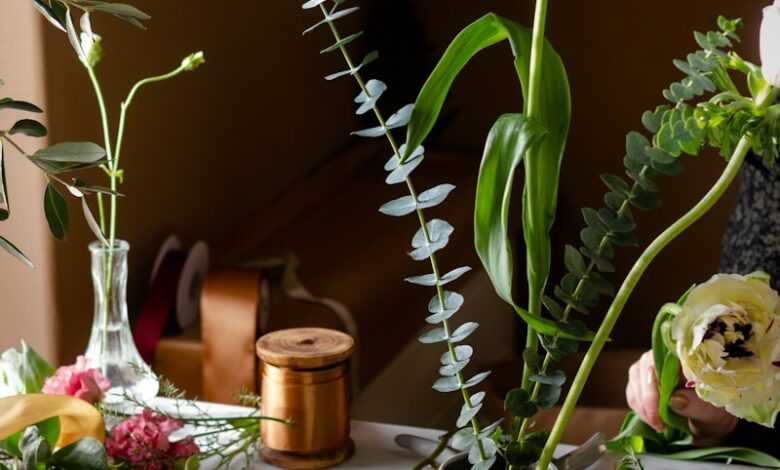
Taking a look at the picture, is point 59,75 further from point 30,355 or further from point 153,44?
point 30,355

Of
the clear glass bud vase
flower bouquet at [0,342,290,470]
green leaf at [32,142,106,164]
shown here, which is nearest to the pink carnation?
flower bouquet at [0,342,290,470]

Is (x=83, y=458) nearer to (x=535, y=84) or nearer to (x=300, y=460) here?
(x=300, y=460)

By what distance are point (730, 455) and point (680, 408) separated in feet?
0.18

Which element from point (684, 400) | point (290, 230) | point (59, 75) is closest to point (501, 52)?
point (290, 230)

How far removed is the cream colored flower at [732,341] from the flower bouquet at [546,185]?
2cm

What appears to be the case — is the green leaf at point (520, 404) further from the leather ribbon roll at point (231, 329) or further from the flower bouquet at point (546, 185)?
the leather ribbon roll at point (231, 329)

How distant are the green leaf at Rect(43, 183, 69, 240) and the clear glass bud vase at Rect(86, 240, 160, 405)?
0.79 ft

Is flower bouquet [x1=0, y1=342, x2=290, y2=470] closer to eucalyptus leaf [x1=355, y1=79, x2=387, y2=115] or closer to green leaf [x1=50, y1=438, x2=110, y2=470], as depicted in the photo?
green leaf [x1=50, y1=438, x2=110, y2=470]

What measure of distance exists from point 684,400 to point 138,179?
80 centimetres

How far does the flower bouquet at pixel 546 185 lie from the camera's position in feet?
2.13

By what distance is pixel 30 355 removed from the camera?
956mm

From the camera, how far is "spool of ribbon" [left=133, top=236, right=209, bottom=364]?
142 cm

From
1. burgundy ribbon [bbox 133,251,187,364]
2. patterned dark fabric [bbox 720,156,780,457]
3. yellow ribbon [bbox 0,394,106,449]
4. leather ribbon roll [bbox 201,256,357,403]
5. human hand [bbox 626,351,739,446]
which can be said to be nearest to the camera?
yellow ribbon [bbox 0,394,106,449]

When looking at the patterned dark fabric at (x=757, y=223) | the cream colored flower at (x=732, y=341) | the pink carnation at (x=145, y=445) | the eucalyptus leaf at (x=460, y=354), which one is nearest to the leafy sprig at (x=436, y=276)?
the eucalyptus leaf at (x=460, y=354)
